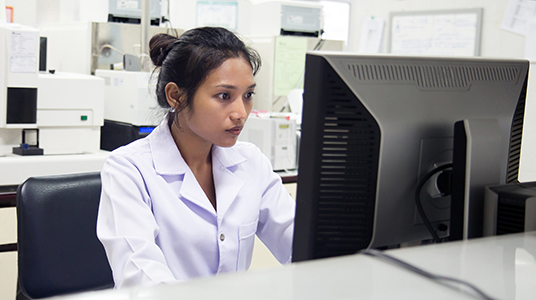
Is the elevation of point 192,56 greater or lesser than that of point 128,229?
greater

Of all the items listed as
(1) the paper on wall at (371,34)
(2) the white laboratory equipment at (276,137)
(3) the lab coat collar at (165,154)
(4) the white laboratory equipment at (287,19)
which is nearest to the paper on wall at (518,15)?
(1) the paper on wall at (371,34)

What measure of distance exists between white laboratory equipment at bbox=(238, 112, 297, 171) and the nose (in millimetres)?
1297

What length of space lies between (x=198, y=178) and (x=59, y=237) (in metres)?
0.36

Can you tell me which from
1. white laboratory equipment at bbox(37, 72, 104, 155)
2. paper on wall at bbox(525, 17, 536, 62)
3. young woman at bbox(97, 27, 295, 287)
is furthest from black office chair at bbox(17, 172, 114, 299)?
paper on wall at bbox(525, 17, 536, 62)

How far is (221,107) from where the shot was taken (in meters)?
1.17

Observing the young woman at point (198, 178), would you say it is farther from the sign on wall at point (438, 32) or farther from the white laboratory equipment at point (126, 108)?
the sign on wall at point (438, 32)

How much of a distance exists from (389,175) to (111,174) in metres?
0.54

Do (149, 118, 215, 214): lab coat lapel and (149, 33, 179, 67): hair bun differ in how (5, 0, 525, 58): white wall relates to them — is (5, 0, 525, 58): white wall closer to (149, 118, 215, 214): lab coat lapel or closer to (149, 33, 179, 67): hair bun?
(149, 33, 179, 67): hair bun

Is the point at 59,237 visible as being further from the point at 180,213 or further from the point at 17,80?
the point at 17,80

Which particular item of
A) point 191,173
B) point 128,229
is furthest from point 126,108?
point 128,229

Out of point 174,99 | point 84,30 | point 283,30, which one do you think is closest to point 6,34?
point 84,30

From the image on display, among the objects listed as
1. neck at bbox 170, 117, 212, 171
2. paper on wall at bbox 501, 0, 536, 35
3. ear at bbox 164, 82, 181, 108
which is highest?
paper on wall at bbox 501, 0, 536, 35

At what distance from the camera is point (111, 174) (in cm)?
107

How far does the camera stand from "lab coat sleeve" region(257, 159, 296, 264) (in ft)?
4.06
